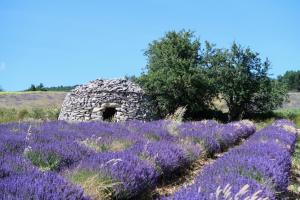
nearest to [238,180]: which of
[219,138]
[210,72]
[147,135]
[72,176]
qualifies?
[72,176]

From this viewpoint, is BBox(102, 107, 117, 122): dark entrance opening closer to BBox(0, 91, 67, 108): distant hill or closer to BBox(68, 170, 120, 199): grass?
BBox(0, 91, 67, 108): distant hill

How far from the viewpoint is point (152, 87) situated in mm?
23188

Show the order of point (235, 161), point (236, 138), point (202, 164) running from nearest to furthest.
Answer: point (235, 161), point (202, 164), point (236, 138)

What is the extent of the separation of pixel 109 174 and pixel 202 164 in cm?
439

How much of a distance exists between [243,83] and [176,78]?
716 cm

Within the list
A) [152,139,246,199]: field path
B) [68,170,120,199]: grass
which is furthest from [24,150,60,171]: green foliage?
[152,139,246,199]: field path

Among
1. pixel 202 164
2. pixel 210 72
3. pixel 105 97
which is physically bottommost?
pixel 202 164

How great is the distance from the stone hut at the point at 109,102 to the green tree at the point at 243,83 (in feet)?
26.9

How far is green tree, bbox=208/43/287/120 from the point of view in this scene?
28.2m

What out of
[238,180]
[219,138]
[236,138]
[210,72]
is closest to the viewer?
[238,180]

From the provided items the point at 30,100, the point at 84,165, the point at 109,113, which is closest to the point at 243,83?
the point at 109,113

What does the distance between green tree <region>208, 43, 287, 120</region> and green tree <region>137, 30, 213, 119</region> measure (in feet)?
8.72

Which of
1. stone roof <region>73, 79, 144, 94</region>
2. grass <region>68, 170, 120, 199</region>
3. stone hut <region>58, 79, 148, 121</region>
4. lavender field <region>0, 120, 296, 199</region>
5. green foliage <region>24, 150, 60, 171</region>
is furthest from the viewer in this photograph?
stone roof <region>73, 79, 144, 94</region>

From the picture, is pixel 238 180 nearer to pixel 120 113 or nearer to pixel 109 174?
pixel 109 174
